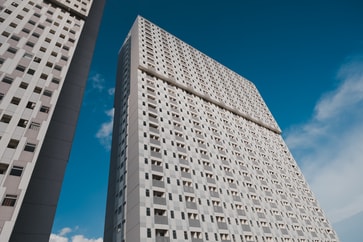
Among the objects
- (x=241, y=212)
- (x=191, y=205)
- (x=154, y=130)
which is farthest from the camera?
(x=154, y=130)

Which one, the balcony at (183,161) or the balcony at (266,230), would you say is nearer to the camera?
the balcony at (183,161)

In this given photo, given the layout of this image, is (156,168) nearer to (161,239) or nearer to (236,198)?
(161,239)

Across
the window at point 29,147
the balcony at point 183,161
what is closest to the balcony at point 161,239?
the balcony at point 183,161

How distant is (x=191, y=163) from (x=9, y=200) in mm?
26732

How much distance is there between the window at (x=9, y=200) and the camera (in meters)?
17.6

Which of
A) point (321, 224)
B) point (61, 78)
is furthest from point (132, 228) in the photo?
point (321, 224)

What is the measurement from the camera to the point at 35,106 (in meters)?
23.9

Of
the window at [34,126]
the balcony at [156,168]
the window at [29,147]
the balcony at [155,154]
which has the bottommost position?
the window at [29,147]

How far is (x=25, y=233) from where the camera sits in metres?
20.0

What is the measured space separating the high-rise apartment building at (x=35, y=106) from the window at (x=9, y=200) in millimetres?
64

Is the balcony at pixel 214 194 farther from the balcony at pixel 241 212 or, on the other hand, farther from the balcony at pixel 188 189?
the balcony at pixel 241 212

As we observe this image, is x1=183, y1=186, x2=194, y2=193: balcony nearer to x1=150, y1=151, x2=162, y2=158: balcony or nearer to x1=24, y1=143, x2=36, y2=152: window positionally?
x1=150, y1=151, x2=162, y2=158: balcony

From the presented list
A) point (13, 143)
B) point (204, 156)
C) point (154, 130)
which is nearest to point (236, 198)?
point (204, 156)

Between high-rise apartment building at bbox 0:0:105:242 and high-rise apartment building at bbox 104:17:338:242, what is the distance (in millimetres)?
10949
